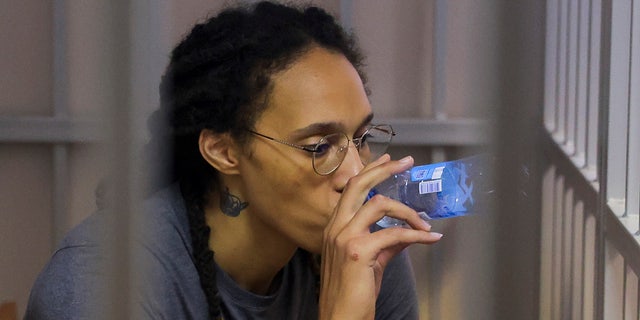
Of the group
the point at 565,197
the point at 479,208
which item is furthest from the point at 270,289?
the point at 565,197

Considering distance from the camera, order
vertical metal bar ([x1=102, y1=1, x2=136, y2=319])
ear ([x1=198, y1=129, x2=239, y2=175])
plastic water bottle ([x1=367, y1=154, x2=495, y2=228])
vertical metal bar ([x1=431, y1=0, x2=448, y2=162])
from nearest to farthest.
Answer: vertical metal bar ([x1=102, y1=1, x2=136, y2=319]) < vertical metal bar ([x1=431, y1=0, x2=448, y2=162]) < plastic water bottle ([x1=367, y1=154, x2=495, y2=228]) < ear ([x1=198, y1=129, x2=239, y2=175])

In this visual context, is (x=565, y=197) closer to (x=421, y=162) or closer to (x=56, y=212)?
(x=421, y=162)

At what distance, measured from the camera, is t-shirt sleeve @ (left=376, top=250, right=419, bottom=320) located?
1296 mm

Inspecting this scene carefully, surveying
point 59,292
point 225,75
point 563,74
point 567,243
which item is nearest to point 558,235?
point 567,243

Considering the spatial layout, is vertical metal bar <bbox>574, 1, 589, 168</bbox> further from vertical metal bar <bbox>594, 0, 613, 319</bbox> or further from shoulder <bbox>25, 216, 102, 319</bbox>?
shoulder <bbox>25, 216, 102, 319</bbox>

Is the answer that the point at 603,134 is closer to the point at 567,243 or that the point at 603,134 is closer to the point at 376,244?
the point at 567,243

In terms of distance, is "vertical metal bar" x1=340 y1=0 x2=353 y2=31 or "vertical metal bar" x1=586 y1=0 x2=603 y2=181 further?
"vertical metal bar" x1=586 y1=0 x2=603 y2=181

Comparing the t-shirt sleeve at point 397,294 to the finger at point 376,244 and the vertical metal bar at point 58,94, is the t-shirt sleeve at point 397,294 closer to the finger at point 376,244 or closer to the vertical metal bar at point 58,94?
the finger at point 376,244

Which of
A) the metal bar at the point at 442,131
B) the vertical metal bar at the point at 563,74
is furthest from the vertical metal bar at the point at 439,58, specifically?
the vertical metal bar at the point at 563,74

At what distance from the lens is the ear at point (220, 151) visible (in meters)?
1.14

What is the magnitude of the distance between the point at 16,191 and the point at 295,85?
410 mm

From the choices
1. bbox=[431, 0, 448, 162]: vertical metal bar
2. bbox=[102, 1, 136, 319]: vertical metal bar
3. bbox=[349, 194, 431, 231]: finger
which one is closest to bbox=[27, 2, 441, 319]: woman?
bbox=[349, 194, 431, 231]: finger

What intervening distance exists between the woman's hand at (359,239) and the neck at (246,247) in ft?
0.47

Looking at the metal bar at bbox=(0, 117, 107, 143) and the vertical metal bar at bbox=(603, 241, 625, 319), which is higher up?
the metal bar at bbox=(0, 117, 107, 143)
